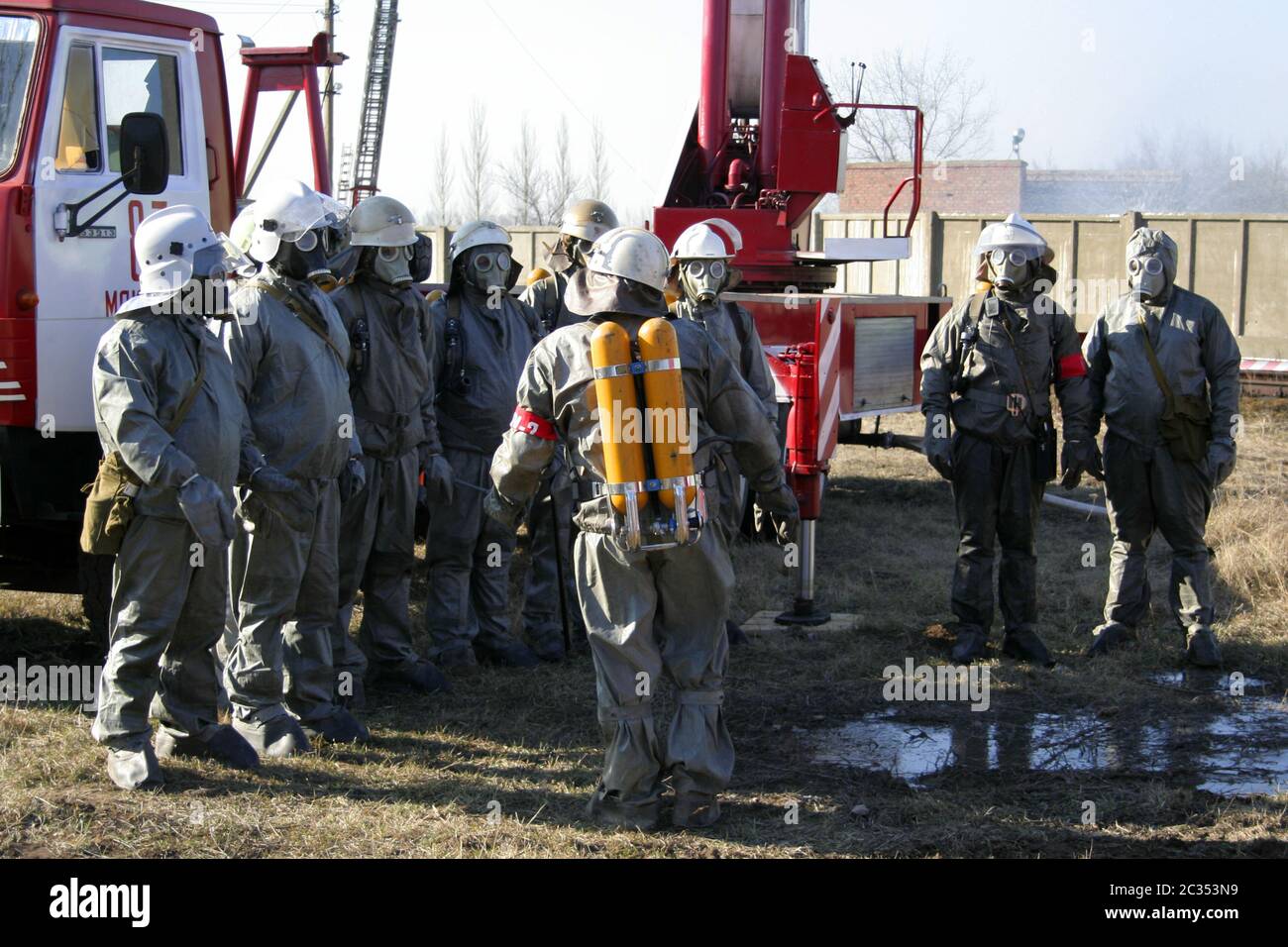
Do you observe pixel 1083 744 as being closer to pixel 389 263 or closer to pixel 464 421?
pixel 464 421

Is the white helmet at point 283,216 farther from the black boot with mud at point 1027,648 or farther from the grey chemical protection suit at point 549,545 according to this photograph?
the black boot with mud at point 1027,648

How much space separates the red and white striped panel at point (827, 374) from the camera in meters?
7.65

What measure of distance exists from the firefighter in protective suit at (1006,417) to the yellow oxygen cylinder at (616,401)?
2.69 m

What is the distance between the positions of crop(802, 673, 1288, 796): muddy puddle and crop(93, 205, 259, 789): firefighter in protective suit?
8.00ft

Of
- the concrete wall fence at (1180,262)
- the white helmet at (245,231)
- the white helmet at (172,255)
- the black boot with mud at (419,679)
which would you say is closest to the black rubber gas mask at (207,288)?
the white helmet at (172,255)

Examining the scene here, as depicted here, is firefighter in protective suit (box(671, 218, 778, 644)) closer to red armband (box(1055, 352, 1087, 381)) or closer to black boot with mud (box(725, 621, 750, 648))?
black boot with mud (box(725, 621, 750, 648))

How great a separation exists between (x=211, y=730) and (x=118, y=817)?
0.60 metres

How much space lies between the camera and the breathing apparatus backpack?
447 cm

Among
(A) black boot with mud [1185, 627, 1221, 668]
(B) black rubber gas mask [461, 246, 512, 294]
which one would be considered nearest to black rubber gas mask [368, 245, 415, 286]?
(B) black rubber gas mask [461, 246, 512, 294]

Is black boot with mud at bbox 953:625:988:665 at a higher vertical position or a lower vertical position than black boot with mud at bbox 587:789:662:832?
higher

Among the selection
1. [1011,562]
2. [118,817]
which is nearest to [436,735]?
[118,817]

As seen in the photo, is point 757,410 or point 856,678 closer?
point 757,410

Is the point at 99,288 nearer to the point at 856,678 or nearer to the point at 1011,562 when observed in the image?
the point at 856,678

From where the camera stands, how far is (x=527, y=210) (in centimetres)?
4341
